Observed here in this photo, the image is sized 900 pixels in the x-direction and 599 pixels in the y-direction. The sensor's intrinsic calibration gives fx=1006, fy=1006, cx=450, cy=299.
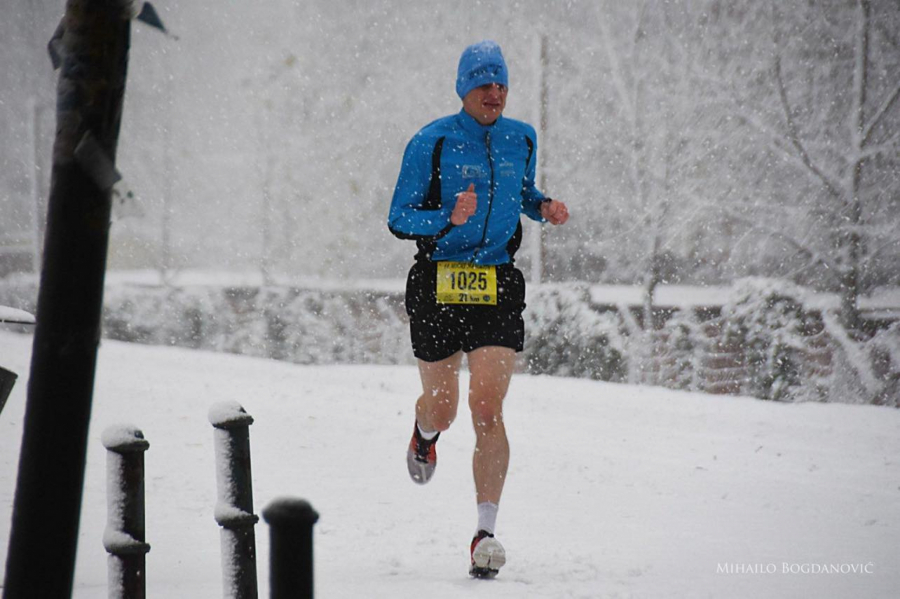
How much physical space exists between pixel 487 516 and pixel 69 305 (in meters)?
2.38

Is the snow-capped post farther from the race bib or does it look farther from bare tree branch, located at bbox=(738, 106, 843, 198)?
bare tree branch, located at bbox=(738, 106, 843, 198)

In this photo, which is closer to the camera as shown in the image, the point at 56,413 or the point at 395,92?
the point at 56,413

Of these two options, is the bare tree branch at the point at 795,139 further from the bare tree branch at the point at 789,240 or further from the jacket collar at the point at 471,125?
the jacket collar at the point at 471,125

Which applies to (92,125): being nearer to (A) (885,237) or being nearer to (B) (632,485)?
(B) (632,485)

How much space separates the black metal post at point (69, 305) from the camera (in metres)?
2.24

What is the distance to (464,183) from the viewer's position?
178 inches

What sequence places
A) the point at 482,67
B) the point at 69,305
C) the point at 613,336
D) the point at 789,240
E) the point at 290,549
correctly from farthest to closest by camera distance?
the point at 789,240
the point at 613,336
the point at 482,67
the point at 69,305
the point at 290,549

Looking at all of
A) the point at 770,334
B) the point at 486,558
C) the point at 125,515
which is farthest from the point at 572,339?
the point at 125,515

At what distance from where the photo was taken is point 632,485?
6.64m

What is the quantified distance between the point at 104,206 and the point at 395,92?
20702mm

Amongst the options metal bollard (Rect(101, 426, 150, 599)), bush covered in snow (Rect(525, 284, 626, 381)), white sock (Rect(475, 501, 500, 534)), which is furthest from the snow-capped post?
bush covered in snow (Rect(525, 284, 626, 381))

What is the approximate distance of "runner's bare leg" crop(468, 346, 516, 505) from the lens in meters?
4.32

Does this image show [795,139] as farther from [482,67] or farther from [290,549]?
[290,549]

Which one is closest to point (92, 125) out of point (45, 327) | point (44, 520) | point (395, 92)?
point (45, 327)
